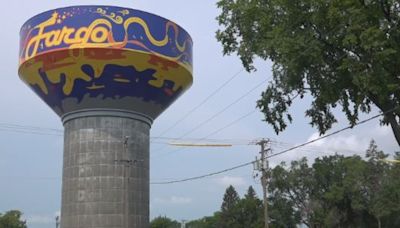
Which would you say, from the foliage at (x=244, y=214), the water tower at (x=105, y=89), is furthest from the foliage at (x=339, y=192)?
the water tower at (x=105, y=89)

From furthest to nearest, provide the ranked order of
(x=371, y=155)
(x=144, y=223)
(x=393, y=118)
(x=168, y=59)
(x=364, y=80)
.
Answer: (x=371, y=155), (x=144, y=223), (x=168, y=59), (x=393, y=118), (x=364, y=80)

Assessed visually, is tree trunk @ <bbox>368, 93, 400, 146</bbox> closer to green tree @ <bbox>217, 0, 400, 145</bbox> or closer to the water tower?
green tree @ <bbox>217, 0, 400, 145</bbox>

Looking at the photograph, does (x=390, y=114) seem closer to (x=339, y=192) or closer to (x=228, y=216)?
(x=339, y=192)

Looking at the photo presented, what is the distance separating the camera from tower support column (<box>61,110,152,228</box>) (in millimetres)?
29969

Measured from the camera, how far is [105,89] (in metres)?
29.0

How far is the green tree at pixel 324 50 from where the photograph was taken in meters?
17.2

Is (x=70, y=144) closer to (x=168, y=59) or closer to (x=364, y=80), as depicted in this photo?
(x=168, y=59)

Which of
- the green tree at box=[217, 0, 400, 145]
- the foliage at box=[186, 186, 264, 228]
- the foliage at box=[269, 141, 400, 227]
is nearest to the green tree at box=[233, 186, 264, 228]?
the foliage at box=[186, 186, 264, 228]

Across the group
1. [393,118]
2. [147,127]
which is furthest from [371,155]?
[393,118]

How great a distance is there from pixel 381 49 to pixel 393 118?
9.18 feet

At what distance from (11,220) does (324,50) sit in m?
74.5

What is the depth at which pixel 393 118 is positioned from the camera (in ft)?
62.5

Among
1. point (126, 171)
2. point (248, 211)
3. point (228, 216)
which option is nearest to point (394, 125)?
point (126, 171)

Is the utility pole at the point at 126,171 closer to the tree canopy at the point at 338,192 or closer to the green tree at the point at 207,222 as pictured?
the tree canopy at the point at 338,192
